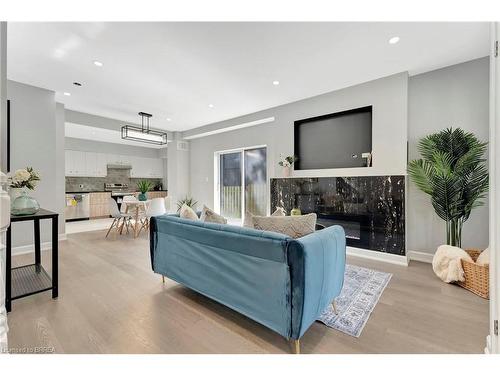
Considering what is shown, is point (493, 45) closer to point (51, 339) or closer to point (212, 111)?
point (51, 339)

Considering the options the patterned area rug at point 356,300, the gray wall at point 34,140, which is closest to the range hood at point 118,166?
the gray wall at point 34,140

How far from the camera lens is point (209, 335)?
5.08ft

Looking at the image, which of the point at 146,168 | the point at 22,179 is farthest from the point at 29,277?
the point at 146,168

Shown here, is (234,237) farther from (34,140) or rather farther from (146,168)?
(146,168)

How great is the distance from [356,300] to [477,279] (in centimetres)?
126

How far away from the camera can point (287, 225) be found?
5.66ft

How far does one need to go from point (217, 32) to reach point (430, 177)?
2.96 metres

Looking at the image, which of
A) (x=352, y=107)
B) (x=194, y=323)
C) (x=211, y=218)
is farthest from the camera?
(x=352, y=107)

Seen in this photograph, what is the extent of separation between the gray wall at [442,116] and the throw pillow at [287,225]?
235 cm

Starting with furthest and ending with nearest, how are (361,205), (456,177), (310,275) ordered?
(361,205) → (456,177) → (310,275)

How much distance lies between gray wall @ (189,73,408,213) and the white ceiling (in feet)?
0.64

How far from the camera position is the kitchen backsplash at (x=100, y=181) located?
22.6ft

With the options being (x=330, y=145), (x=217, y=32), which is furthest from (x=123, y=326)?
(x=330, y=145)
